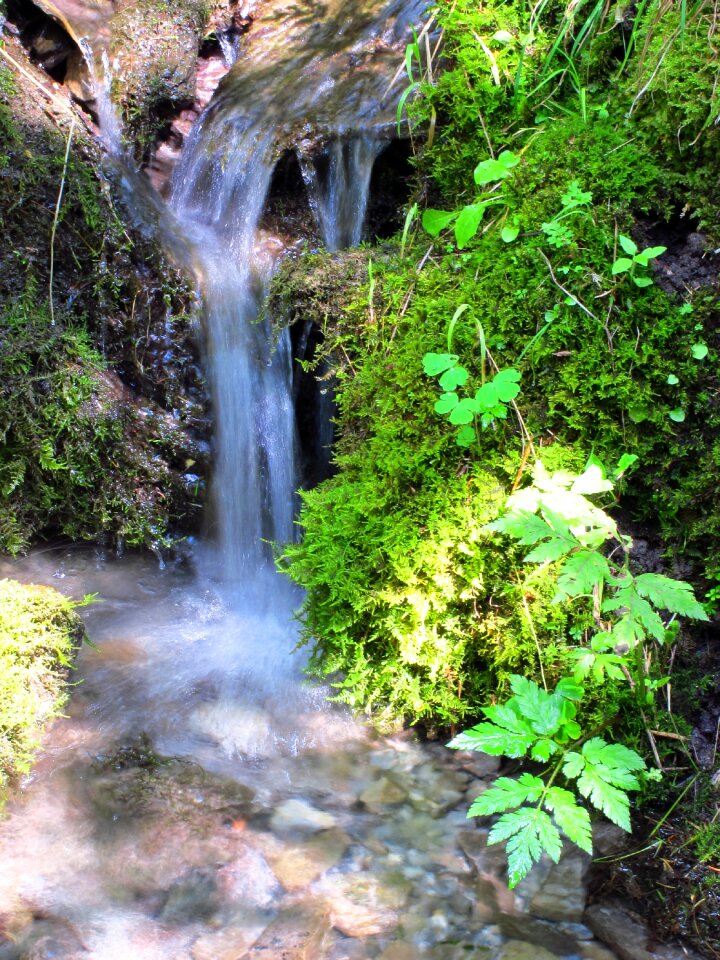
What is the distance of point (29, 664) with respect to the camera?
2.82 m

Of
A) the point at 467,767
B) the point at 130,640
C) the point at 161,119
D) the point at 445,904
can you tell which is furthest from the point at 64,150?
the point at 445,904

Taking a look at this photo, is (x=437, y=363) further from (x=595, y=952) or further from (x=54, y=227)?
(x=54, y=227)

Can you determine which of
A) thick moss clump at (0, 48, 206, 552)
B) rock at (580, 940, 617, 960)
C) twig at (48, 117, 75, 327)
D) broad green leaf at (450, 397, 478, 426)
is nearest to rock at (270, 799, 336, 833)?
rock at (580, 940, 617, 960)

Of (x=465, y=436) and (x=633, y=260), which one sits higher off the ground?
(x=633, y=260)

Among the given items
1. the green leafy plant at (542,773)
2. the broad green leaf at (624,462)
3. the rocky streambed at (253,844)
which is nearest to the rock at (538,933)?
the rocky streambed at (253,844)

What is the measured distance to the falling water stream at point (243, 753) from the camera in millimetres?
2117

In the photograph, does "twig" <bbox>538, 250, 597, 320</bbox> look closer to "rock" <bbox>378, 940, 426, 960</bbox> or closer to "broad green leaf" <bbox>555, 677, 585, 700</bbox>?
"broad green leaf" <bbox>555, 677, 585, 700</bbox>

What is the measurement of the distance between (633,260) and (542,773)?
186cm

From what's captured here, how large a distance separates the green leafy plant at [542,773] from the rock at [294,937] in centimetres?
65

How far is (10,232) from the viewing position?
3.69 metres

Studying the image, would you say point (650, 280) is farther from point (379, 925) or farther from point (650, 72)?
point (379, 925)

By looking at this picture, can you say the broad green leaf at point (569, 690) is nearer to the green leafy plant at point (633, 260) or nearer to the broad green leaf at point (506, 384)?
the broad green leaf at point (506, 384)

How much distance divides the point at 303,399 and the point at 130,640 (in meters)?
1.75

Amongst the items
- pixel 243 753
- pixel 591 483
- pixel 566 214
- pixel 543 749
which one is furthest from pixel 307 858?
pixel 566 214
